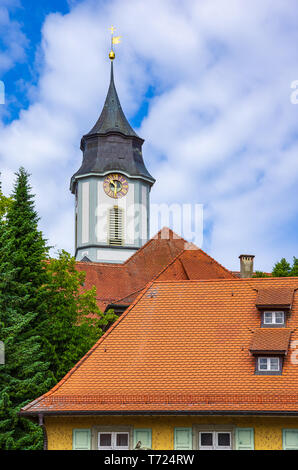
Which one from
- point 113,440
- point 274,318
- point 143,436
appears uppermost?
point 274,318

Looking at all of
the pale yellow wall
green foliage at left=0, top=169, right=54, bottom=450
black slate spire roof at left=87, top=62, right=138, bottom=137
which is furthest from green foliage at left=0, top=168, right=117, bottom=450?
black slate spire roof at left=87, top=62, right=138, bottom=137

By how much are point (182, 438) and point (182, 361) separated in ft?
7.54

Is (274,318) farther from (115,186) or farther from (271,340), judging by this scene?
(115,186)

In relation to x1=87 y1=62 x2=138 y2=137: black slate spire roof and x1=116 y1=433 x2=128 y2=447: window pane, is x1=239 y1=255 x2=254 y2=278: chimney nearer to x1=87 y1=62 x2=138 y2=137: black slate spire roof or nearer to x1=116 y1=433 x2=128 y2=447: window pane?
x1=116 y1=433 x2=128 y2=447: window pane

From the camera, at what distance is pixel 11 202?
1468 inches

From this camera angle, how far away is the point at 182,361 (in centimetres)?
2633

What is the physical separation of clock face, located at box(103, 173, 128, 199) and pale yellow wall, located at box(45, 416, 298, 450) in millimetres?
44613

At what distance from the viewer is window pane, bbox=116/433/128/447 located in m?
25.3

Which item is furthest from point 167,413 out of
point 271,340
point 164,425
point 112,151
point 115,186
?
point 112,151

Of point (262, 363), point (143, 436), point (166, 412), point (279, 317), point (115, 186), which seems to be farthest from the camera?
point (115, 186)

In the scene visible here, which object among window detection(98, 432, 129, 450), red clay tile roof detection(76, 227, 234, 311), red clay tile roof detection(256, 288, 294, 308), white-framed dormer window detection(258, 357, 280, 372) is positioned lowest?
window detection(98, 432, 129, 450)

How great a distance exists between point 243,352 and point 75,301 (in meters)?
12.1
